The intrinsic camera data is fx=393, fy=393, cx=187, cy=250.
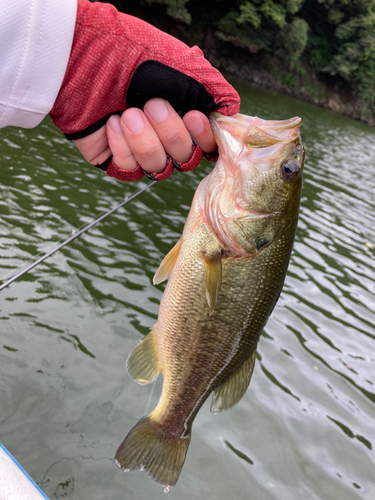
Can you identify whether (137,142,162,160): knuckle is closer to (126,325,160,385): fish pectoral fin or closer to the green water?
(126,325,160,385): fish pectoral fin

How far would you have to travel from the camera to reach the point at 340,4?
41219 millimetres

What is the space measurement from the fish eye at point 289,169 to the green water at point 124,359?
2737 mm

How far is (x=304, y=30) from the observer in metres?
35.1

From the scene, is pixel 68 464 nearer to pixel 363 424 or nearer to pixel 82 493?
pixel 82 493

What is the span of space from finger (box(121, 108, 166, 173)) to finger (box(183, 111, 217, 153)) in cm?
15

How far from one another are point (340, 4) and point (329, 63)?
5775mm

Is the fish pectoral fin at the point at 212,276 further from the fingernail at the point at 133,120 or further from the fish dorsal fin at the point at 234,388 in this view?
the fingernail at the point at 133,120

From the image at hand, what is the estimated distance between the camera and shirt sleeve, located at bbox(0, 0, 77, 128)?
149 centimetres

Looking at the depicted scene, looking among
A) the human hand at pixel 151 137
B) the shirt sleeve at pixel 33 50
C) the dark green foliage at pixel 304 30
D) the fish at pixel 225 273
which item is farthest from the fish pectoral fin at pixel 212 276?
the dark green foliage at pixel 304 30

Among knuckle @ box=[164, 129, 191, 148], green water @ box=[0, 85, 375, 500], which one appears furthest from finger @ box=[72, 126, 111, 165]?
green water @ box=[0, 85, 375, 500]

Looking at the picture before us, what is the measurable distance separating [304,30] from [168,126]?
1569 inches

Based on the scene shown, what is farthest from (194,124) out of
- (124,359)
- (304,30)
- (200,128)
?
(304,30)

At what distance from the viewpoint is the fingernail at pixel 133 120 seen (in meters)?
1.67

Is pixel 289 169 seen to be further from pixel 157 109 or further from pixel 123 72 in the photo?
pixel 123 72
